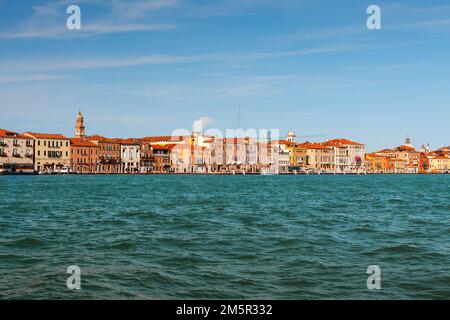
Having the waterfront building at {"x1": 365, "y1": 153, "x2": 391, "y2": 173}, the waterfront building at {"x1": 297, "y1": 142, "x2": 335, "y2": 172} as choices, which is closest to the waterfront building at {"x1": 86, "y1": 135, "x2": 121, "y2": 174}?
the waterfront building at {"x1": 297, "y1": 142, "x2": 335, "y2": 172}

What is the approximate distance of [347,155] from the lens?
13538 centimetres

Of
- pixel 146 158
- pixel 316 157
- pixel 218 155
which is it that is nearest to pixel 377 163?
pixel 316 157

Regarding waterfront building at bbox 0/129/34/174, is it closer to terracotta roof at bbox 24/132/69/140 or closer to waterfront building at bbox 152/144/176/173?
terracotta roof at bbox 24/132/69/140

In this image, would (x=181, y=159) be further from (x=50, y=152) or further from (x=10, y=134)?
(x=10, y=134)

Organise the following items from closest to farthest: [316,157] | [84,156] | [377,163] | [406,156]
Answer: [84,156], [316,157], [377,163], [406,156]

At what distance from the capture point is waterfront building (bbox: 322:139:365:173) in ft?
437

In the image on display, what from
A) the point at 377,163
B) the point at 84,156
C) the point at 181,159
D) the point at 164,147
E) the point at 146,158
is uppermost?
the point at 164,147


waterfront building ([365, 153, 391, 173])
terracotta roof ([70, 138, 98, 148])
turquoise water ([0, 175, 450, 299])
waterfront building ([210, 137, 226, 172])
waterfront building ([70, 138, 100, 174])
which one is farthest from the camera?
waterfront building ([365, 153, 391, 173])

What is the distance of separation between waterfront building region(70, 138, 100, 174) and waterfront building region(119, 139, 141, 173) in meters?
6.27

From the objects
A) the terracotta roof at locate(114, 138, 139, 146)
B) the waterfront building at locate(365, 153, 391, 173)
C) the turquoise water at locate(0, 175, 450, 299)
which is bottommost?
the turquoise water at locate(0, 175, 450, 299)

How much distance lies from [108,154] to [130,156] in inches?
208

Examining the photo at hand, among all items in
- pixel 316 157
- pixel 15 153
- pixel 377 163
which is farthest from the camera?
pixel 377 163
